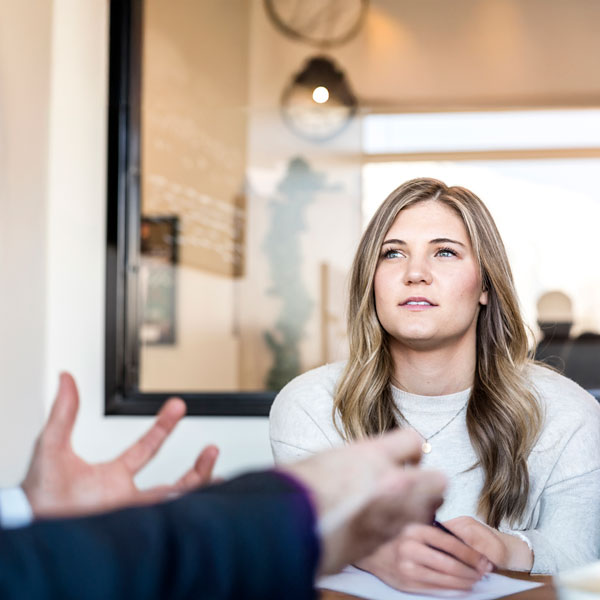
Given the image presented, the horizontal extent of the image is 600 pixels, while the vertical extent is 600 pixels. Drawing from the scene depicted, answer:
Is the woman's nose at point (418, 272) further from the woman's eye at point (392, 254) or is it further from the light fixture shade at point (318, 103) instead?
the light fixture shade at point (318, 103)

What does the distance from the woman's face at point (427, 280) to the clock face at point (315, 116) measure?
7.54ft

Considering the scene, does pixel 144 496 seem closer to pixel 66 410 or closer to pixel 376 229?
pixel 66 410

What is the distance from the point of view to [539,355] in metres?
3.88

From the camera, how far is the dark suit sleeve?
422mm

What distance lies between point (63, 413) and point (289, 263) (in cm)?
312

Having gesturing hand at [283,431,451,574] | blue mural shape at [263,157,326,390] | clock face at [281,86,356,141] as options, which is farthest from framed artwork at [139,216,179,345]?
gesturing hand at [283,431,451,574]

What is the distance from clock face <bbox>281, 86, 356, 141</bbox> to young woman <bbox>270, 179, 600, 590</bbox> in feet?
7.36

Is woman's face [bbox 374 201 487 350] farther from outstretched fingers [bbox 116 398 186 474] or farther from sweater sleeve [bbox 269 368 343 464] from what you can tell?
outstretched fingers [bbox 116 398 186 474]

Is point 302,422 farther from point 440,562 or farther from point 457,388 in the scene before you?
point 440,562

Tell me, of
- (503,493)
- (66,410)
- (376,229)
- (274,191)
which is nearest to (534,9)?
(274,191)

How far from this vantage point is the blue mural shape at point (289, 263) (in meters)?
3.96

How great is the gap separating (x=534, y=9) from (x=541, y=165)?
87cm

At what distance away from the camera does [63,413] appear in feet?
2.97

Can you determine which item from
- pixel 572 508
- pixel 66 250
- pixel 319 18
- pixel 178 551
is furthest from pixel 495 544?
pixel 319 18
